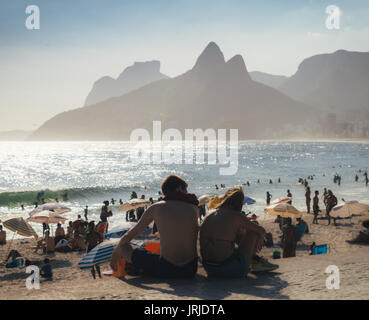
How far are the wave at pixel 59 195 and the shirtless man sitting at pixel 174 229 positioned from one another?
120 ft

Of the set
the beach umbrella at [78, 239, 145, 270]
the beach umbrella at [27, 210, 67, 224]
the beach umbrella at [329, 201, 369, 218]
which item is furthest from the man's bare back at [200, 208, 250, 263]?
the beach umbrella at [27, 210, 67, 224]

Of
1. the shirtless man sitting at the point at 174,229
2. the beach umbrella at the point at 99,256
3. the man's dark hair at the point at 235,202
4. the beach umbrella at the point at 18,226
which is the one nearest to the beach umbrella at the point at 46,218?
the beach umbrella at the point at 18,226

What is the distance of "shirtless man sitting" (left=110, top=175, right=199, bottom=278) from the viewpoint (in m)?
4.61

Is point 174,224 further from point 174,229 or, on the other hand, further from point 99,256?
point 99,256

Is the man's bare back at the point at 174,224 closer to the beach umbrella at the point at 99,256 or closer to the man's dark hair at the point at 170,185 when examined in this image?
the man's dark hair at the point at 170,185

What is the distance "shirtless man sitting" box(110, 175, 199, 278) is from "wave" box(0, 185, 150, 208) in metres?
36.6

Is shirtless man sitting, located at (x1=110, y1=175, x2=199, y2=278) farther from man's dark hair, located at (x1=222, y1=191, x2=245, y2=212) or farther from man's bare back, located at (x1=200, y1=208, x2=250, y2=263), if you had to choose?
man's dark hair, located at (x1=222, y1=191, x2=245, y2=212)

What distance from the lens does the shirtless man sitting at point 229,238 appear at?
15.3ft

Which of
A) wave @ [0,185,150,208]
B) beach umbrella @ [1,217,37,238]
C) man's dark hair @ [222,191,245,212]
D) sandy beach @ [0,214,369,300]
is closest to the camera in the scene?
sandy beach @ [0,214,369,300]
